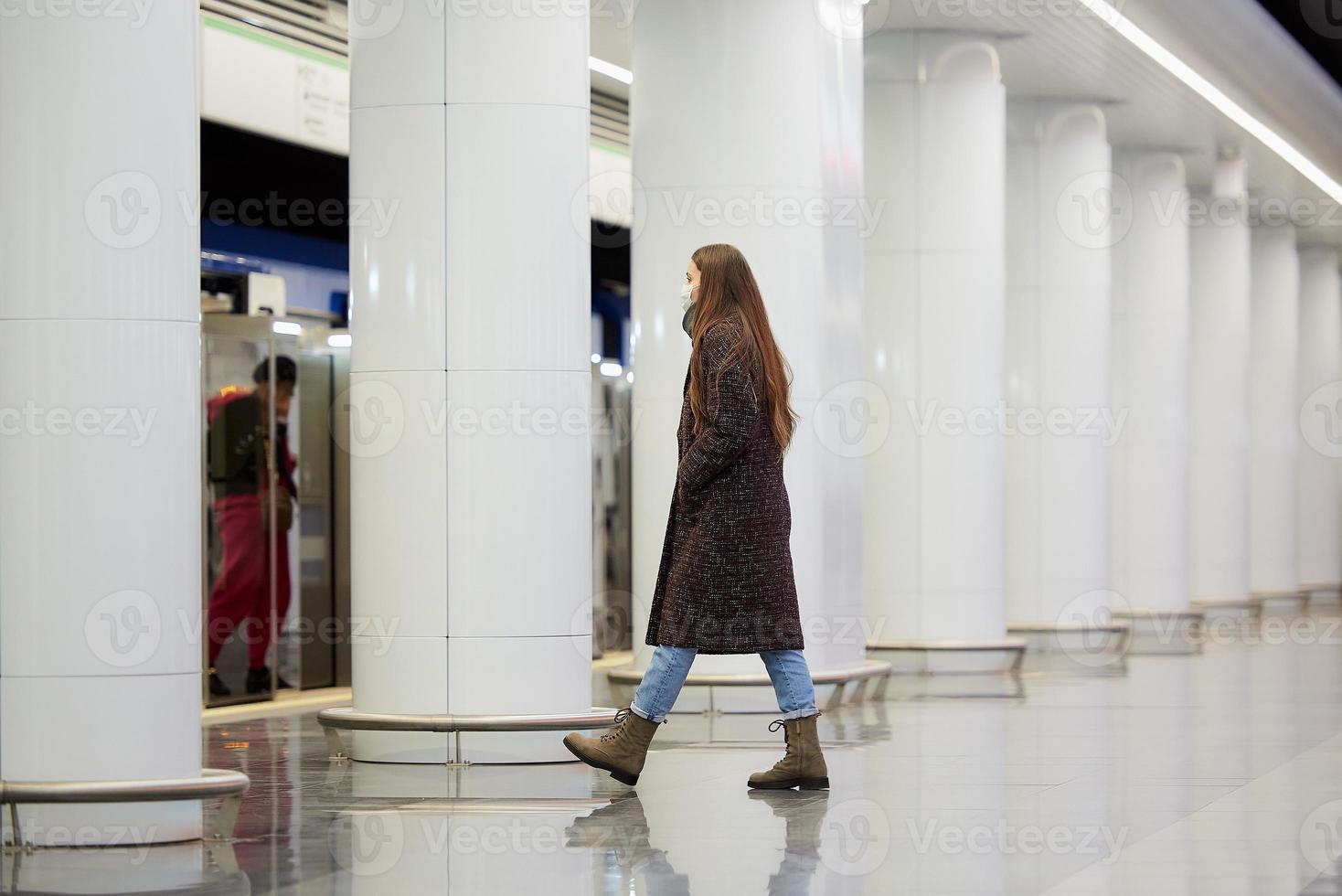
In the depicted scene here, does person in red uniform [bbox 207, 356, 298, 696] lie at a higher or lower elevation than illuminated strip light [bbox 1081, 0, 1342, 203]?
lower

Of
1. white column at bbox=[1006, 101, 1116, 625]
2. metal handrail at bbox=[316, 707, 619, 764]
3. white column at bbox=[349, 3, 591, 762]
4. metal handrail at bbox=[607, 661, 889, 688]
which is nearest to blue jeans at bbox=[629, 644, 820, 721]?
metal handrail at bbox=[316, 707, 619, 764]

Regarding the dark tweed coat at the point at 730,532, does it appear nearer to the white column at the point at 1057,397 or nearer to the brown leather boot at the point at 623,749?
the brown leather boot at the point at 623,749

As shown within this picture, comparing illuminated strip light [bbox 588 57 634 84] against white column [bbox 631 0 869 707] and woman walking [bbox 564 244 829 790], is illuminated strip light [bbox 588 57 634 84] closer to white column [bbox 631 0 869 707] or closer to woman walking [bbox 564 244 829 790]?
white column [bbox 631 0 869 707]

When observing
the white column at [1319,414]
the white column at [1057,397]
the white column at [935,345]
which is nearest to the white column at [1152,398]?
the white column at [1057,397]

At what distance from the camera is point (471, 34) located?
298 inches

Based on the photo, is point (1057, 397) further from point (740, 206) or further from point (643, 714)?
point (643, 714)

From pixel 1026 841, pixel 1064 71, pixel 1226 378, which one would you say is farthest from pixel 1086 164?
pixel 1026 841

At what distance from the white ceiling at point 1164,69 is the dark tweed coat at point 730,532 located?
3.91m

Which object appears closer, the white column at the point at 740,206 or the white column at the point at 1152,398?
the white column at the point at 740,206

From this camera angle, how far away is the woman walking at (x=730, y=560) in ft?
21.8

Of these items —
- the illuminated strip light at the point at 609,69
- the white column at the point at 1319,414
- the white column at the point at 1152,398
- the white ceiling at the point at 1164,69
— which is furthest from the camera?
the white column at the point at 1319,414

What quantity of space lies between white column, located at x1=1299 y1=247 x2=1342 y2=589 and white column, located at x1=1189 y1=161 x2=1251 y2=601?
5.75 meters

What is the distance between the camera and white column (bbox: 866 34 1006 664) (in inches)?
528

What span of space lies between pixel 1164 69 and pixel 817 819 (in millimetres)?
11307
